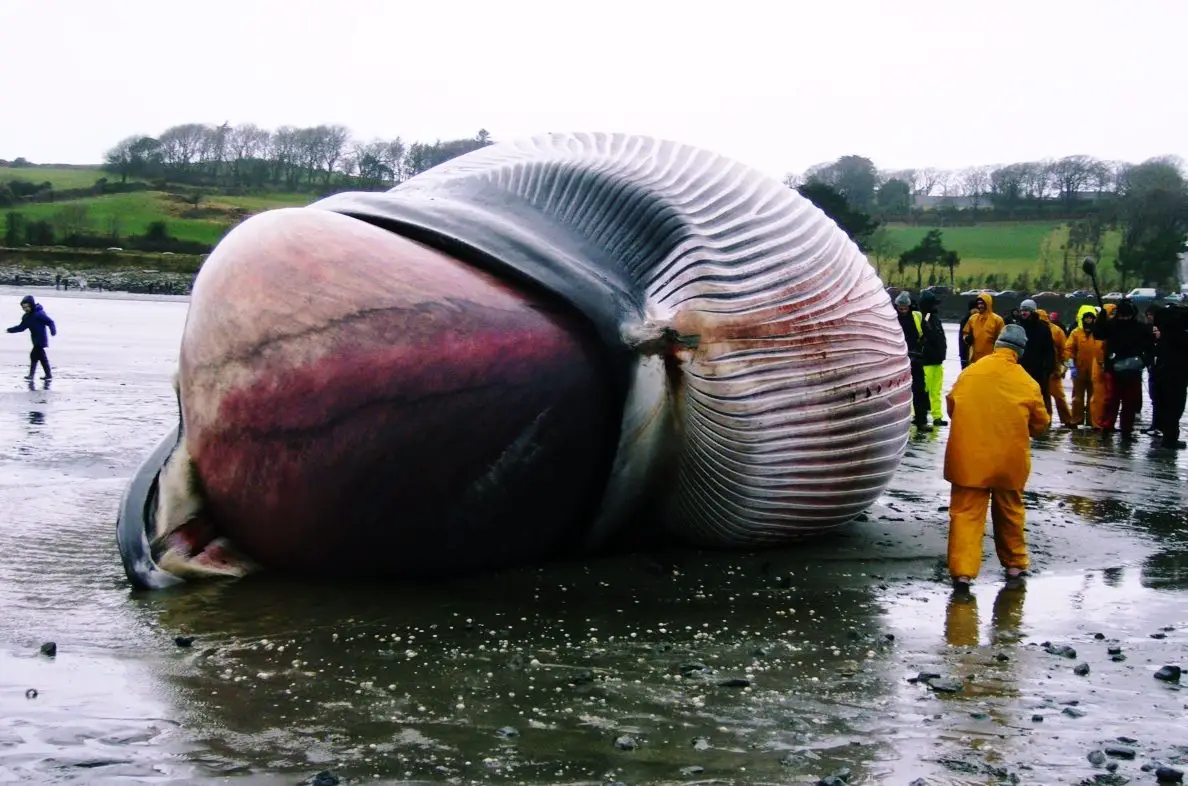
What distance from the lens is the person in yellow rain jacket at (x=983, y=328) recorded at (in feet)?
51.4

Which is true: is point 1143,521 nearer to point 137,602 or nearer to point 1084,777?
point 1084,777

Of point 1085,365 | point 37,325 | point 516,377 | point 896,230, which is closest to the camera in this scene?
point 516,377

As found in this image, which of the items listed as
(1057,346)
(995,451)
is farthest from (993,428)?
(1057,346)

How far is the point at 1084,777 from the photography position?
3.96m

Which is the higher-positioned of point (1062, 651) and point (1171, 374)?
point (1171, 374)

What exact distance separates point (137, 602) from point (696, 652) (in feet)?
8.47

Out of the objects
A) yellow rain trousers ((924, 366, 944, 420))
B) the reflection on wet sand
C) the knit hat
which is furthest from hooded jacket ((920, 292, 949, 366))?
the knit hat

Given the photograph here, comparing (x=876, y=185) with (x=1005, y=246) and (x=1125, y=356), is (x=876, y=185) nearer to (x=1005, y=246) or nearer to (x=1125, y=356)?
(x=1005, y=246)

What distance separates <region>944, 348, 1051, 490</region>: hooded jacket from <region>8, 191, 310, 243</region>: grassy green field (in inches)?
3954

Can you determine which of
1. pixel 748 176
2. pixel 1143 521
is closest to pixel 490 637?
pixel 748 176

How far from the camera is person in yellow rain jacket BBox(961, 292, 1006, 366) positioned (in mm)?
15680

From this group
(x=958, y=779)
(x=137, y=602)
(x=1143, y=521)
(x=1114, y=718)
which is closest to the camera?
(x=958, y=779)

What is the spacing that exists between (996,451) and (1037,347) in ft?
33.1

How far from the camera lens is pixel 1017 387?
7051 millimetres
